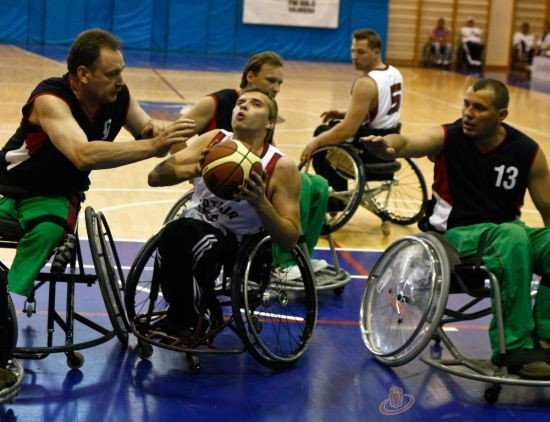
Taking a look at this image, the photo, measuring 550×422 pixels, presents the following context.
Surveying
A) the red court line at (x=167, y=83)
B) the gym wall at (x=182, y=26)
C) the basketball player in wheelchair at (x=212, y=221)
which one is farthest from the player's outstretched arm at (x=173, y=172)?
the gym wall at (x=182, y=26)

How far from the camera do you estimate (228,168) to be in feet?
12.8

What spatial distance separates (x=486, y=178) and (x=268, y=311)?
122cm

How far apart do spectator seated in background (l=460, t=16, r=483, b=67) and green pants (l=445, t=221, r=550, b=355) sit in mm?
18362

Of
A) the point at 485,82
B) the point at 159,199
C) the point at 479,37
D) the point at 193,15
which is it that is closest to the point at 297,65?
the point at 193,15

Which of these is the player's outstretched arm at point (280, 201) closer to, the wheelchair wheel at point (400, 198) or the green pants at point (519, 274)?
the green pants at point (519, 274)

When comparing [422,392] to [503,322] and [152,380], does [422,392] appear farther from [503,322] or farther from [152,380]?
[152,380]

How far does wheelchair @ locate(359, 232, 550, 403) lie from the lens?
3934 millimetres

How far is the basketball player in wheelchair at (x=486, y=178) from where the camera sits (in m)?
4.10

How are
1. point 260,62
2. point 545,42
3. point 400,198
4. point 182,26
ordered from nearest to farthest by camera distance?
1. point 260,62
2. point 400,198
3. point 182,26
4. point 545,42

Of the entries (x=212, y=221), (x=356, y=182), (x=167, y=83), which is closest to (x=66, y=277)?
(x=212, y=221)

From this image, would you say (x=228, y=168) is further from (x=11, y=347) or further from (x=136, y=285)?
(x=11, y=347)

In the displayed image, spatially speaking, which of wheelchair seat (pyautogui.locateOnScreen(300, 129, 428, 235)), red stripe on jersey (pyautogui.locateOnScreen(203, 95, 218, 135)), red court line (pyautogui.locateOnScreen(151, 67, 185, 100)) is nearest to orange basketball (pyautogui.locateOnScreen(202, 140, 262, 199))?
red stripe on jersey (pyautogui.locateOnScreen(203, 95, 218, 135))

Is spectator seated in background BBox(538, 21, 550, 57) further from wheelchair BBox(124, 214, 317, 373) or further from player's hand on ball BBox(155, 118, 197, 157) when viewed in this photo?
player's hand on ball BBox(155, 118, 197, 157)

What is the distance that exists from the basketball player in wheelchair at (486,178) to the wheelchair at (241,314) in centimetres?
65
